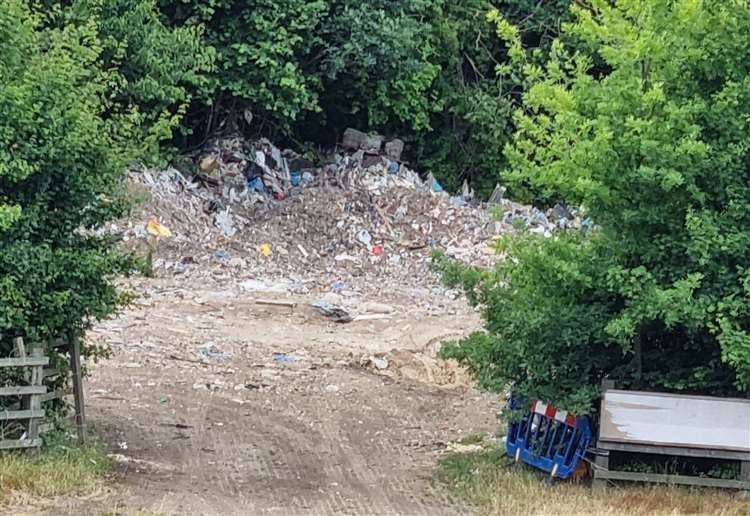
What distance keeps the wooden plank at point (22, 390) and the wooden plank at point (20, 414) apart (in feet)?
0.51

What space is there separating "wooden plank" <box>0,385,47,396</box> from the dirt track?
1.08 meters

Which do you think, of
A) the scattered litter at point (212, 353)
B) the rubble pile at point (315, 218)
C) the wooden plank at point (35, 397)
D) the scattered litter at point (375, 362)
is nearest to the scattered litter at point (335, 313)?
the rubble pile at point (315, 218)

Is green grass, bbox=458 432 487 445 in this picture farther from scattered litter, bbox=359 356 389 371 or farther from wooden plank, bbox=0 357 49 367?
wooden plank, bbox=0 357 49 367

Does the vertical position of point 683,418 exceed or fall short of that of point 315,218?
it exceeds it

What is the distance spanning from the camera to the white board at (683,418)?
8688mm

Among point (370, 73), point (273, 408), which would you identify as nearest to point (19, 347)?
point (273, 408)

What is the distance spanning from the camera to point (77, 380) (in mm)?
9688

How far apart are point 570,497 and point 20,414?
4770mm

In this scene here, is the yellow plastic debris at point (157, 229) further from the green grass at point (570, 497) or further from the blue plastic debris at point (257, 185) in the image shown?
the green grass at point (570, 497)

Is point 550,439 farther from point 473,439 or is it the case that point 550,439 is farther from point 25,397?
point 25,397

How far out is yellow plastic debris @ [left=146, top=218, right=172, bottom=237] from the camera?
877 inches

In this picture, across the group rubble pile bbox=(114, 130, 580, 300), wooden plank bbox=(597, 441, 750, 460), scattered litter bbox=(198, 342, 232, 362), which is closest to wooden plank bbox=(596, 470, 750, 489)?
wooden plank bbox=(597, 441, 750, 460)

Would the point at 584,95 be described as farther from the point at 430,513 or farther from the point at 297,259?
the point at 297,259

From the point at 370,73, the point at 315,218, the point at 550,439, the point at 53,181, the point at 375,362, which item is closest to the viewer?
the point at 53,181
